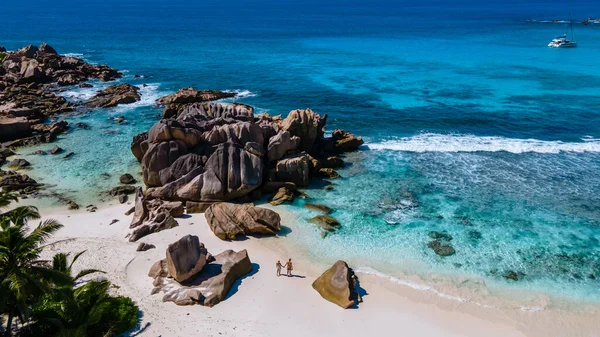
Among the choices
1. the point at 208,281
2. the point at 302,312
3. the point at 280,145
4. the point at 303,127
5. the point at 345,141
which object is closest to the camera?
the point at 302,312

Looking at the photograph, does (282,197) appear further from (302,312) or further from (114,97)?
(114,97)

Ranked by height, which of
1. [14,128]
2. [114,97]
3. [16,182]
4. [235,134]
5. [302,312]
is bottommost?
[302,312]

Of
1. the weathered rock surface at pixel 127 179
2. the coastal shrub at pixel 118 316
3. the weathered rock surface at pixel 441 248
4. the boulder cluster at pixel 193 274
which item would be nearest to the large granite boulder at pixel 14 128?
the weathered rock surface at pixel 127 179

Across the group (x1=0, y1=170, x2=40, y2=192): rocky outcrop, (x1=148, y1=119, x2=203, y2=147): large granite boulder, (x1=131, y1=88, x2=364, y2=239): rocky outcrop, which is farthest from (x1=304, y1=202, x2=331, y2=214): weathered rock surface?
(x1=0, y1=170, x2=40, y2=192): rocky outcrop

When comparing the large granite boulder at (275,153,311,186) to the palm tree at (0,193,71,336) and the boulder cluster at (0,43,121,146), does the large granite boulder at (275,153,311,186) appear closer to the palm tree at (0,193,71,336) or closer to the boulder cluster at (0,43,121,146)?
the palm tree at (0,193,71,336)

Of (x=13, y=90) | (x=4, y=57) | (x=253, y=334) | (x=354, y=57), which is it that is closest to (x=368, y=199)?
(x=253, y=334)

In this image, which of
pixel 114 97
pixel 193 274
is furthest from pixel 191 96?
pixel 193 274

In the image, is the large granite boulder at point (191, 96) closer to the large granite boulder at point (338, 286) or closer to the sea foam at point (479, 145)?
A: the sea foam at point (479, 145)
